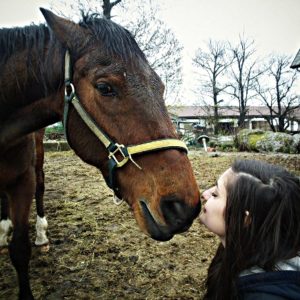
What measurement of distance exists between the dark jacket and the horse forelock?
1.23 metres

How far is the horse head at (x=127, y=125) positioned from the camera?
139 centimetres

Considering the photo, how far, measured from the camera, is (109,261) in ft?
9.09

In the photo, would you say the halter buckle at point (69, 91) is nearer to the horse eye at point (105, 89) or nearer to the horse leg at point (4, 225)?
the horse eye at point (105, 89)

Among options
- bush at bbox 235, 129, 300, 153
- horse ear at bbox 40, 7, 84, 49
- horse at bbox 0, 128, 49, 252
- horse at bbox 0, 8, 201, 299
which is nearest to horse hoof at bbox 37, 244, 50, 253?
horse at bbox 0, 128, 49, 252

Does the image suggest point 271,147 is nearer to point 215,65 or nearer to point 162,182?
point 162,182

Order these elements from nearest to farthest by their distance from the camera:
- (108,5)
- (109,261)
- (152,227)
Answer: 1. (152,227)
2. (109,261)
3. (108,5)

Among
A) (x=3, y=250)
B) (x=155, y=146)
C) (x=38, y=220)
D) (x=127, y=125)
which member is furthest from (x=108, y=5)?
(x=155, y=146)

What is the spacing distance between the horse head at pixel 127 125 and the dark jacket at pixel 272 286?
39 centimetres

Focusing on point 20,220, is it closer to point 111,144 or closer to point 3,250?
point 3,250

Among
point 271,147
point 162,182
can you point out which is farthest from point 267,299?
point 271,147

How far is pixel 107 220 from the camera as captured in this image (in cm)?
380

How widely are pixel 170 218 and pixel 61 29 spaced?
1.20m

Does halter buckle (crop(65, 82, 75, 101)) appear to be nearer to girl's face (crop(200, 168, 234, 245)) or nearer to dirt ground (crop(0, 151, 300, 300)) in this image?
girl's face (crop(200, 168, 234, 245))

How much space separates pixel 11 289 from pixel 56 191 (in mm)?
2902
